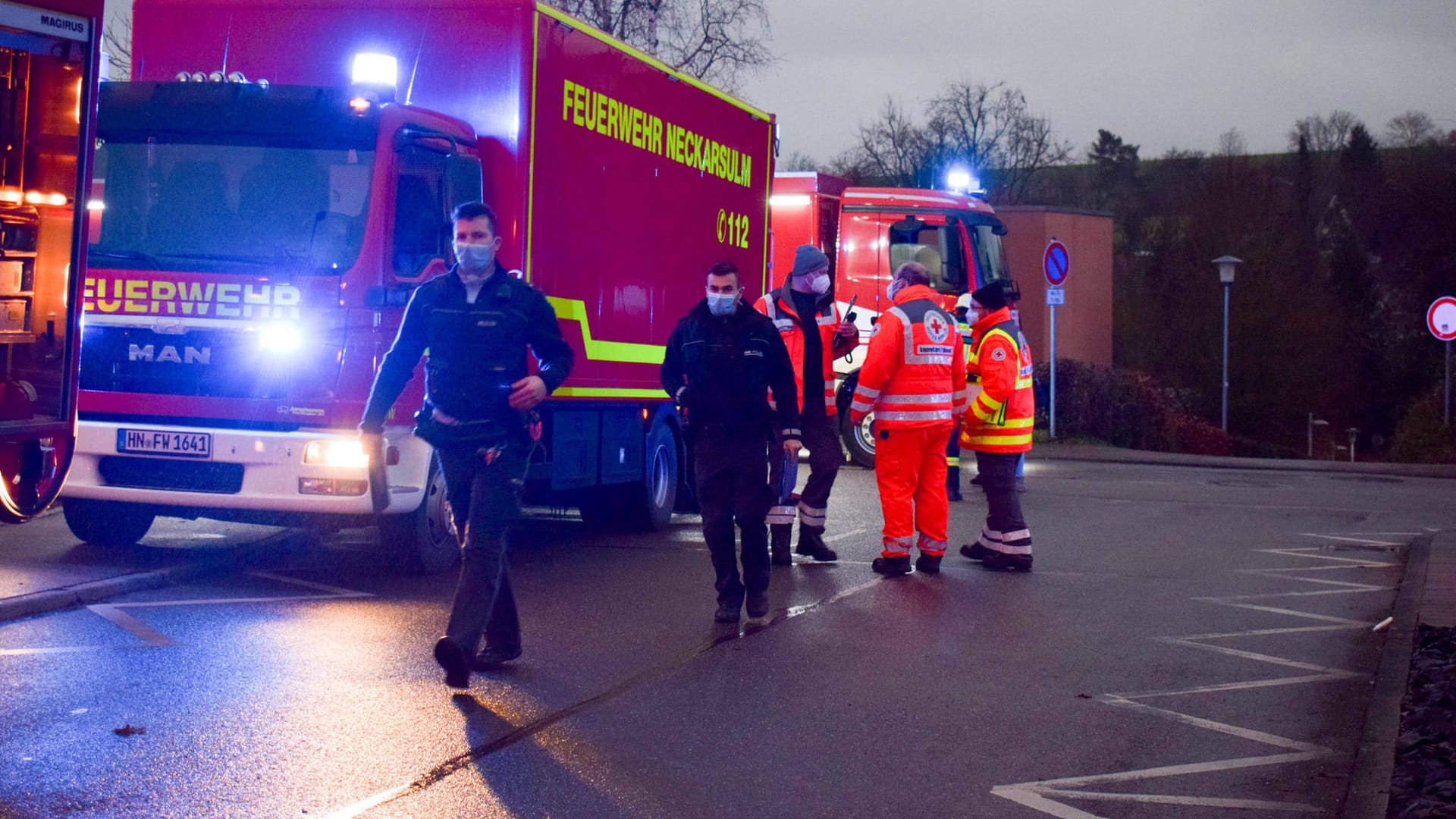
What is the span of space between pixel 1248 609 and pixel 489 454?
475 centimetres

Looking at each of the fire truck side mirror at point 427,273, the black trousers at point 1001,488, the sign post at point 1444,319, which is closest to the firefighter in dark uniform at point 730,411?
the fire truck side mirror at point 427,273

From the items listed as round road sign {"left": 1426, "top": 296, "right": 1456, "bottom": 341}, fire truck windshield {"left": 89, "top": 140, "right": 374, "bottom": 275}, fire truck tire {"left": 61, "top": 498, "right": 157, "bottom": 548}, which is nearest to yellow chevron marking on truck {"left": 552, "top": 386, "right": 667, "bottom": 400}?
fire truck windshield {"left": 89, "top": 140, "right": 374, "bottom": 275}

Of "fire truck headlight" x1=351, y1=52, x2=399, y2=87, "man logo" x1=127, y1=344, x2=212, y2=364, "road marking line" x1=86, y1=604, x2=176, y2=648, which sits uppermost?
"fire truck headlight" x1=351, y1=52, x2=399, y2=87

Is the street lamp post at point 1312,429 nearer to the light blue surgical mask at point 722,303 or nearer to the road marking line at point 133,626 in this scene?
the light blue surgical mask at point 722,303

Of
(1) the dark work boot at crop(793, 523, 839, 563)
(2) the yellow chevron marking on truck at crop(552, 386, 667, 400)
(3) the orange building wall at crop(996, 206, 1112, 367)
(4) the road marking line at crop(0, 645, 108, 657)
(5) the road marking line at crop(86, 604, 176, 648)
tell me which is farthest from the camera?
(3) the orange building wall at crop(996, 206, 1112, 367)

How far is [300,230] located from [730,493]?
2770 mm

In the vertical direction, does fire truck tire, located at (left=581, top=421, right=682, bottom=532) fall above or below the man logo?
below

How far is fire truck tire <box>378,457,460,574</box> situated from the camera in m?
8.92

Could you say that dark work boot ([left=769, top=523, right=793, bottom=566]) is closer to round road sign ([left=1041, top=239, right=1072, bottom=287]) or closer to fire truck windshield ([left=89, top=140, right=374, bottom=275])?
fire truck windshield ([left=89, top=140, right=374, bottom=275])

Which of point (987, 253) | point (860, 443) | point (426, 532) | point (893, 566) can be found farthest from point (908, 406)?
point (860, 443)

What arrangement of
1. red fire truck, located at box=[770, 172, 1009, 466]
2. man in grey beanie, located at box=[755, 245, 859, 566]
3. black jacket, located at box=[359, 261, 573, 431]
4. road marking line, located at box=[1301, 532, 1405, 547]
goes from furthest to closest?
red fire truck, located at box=[770, 172, 1009, 466], road marking line, located at box=[1301, 532, 1405, 547], man in grey beanie, located at box=[755, 245, 859, 566], black jacket, located at box=[359, 261, 573, 431]

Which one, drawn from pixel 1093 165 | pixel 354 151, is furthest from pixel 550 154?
pixel 1093 165

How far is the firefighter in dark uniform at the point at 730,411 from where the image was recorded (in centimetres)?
780

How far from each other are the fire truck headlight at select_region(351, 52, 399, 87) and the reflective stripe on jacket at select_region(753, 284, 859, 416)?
2.49 m
